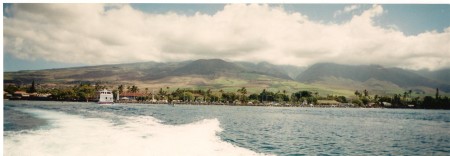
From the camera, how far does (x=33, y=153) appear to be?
7246 millimetres

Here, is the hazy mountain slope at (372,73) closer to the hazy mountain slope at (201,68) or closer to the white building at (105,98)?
the hazy mountain slope at (201,68)

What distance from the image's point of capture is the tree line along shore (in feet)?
75.4

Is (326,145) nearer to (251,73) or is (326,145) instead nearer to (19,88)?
(251,73)

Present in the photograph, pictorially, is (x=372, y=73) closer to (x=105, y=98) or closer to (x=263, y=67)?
(x=263, y=67)

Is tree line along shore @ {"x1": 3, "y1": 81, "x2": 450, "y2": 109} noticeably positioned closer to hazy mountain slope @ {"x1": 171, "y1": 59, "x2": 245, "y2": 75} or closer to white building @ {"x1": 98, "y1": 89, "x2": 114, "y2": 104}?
white building @ {"x1": 98, "y1": 89, "x2": 114, "y2": 104}

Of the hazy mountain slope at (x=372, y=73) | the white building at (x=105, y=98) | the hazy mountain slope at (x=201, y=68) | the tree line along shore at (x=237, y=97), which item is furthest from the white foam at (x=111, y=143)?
the white building at (x=105, y=98)

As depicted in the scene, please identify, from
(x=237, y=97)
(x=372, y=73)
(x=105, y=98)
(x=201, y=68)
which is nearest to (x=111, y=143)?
(x=201, y=68)

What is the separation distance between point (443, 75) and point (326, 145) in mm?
5144

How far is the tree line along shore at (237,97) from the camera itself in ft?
75.4

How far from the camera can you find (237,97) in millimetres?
34594

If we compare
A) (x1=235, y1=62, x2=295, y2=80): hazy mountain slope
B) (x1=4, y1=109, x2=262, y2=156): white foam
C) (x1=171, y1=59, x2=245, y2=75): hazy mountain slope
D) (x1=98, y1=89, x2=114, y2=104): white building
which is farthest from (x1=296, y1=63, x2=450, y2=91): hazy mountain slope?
(x1=98, y1=89, x2=114, y2=104): white building

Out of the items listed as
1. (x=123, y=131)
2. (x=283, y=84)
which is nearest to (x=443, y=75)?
(x=123, y=131)

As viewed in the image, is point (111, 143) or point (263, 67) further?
point (263, 67)

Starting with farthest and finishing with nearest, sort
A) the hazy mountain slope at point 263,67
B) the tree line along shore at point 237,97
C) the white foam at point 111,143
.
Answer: the tree line along shore at point 237,97
the hazy mountain slope at point 263,67
the white foam at point 111,143
